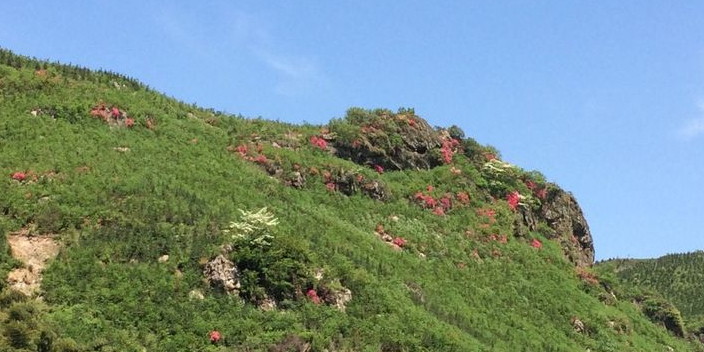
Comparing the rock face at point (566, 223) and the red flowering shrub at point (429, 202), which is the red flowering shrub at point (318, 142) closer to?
the red flowering shrub at point (429, 202)

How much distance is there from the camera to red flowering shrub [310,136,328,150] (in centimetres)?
6581

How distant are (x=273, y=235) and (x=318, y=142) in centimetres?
2898

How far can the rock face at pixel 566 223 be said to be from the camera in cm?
6881

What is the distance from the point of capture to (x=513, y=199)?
69188 millimetres

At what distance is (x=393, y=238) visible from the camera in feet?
177

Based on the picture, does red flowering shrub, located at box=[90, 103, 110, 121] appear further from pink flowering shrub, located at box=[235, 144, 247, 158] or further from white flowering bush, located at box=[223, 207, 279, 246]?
white flowering bush, located at box=[223, 207, 279, 246]

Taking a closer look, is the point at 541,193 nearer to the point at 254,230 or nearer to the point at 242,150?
the point at 242,150

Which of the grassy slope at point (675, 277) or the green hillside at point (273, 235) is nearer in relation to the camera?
the green hillside at point (273, 235)

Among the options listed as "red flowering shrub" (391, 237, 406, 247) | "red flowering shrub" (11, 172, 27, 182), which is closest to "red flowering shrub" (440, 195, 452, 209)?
"red flowering shrub" (391, 237, 406, 247)

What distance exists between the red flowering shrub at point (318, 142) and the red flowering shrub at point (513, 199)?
62.8ft

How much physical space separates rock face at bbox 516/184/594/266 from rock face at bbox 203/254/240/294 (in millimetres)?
37117

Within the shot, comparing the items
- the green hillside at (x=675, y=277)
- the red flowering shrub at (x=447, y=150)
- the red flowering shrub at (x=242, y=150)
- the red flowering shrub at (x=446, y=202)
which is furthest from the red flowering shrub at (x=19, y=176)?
the green hillside at (x=675, y=277)

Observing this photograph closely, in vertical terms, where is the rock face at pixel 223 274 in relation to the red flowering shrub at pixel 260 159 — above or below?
below

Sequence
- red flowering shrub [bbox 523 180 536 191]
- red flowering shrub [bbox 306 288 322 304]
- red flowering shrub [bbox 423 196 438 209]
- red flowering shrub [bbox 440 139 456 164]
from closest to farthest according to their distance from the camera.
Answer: red flowering shrub [bbox 306 288 322 304], red flowering shrub [bbox 423 196 438 209], red flowering shrub [bbox 440 139 456 164], red flowering shrub [bbox 523 180 536 191]
